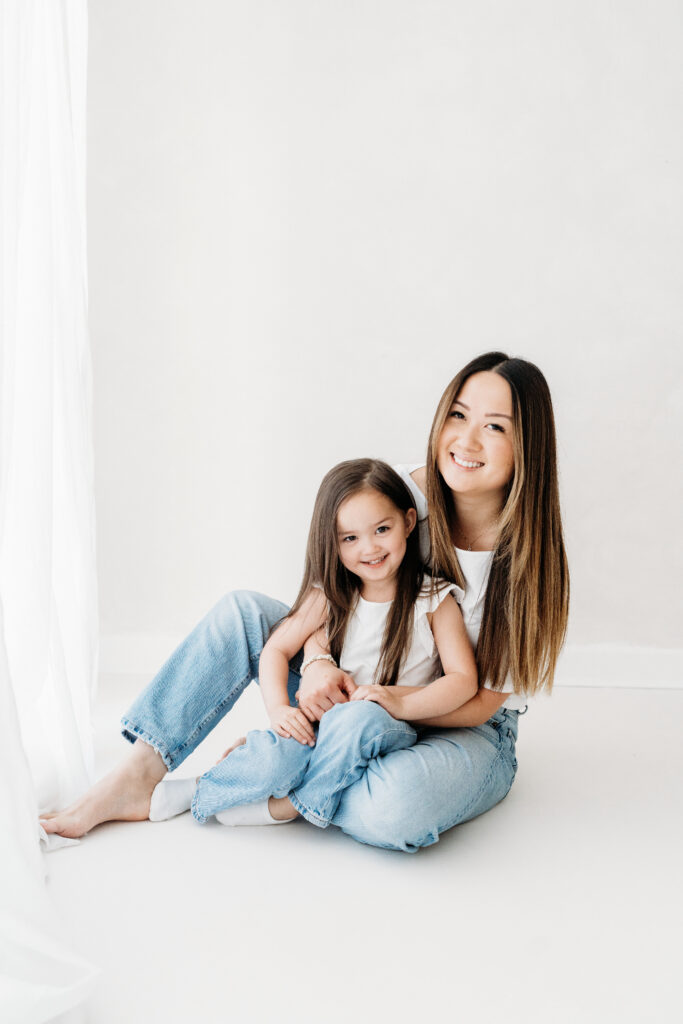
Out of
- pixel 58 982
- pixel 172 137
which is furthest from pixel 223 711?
pixel 172 137

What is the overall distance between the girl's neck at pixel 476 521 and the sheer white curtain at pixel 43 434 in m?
0.60

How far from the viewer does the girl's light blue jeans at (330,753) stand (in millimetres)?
1298

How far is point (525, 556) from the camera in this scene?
1.41 m

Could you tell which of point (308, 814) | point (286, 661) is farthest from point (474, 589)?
point (308, 814)

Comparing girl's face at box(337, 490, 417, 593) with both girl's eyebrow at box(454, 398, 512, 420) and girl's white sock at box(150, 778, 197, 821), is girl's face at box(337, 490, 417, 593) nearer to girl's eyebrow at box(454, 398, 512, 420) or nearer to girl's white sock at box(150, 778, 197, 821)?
girl's eyebrow at box(454, 398, 512, 420)

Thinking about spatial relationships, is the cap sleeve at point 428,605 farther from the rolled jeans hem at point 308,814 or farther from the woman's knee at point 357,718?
the rolled jeans hem at point 308,814

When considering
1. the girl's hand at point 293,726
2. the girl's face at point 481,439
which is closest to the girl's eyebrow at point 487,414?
the girl's face at point 481,439

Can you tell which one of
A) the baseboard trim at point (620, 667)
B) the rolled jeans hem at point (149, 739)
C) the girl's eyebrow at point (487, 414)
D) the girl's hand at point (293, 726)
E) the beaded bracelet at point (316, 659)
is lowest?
the baseboard trim at point (620, 667)

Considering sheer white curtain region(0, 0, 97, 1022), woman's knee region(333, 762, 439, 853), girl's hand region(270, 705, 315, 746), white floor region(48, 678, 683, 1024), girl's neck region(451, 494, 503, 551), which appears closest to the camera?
white floor region(48, 678, 683, 1024)

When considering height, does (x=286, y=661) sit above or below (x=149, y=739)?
above

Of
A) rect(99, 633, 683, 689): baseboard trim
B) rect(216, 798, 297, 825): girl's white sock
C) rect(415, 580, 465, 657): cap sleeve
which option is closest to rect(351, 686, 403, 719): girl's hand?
rect(415, 580, 465, 657): cap sleeve

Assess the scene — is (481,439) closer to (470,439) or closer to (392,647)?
(470,439)

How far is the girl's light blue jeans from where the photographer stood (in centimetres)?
130

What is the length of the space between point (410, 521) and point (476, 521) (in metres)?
0.10
